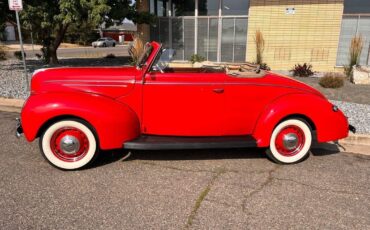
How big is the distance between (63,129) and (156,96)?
124cm

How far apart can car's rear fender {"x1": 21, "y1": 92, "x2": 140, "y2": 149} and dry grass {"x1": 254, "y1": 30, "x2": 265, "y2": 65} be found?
32.4ft

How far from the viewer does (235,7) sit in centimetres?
1286

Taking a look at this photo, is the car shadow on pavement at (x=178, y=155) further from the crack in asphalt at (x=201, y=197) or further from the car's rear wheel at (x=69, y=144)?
the crack in asphalt at (x=201, y=197)

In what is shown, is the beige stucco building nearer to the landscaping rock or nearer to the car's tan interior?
the landscaping rock

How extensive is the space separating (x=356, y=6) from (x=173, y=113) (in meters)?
11.5

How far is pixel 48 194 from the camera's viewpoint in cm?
329

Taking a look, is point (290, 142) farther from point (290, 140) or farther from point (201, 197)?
point (201, 197)

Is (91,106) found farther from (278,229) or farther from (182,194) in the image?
(278,229)

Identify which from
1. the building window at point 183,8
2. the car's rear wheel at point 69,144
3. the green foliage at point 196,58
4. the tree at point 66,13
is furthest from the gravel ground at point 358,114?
the building window at point 183,8

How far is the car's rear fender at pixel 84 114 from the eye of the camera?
3637mm

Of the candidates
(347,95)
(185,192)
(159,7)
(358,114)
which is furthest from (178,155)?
(159,7)

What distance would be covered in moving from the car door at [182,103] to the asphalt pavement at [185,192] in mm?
507

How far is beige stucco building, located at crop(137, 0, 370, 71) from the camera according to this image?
478 inches

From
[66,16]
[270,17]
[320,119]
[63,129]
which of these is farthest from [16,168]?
[270,17]
